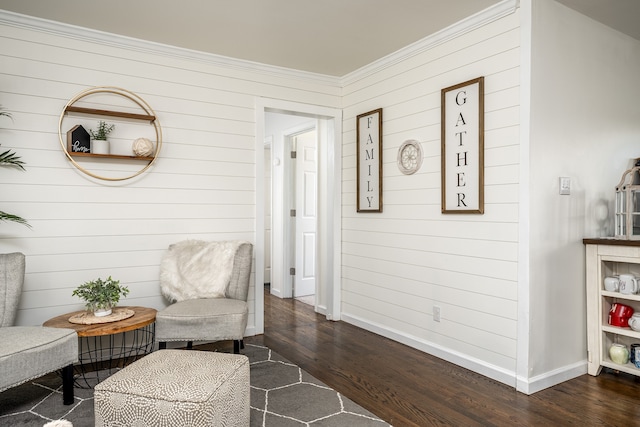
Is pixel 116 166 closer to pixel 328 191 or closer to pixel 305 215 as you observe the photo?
pixel 328 191

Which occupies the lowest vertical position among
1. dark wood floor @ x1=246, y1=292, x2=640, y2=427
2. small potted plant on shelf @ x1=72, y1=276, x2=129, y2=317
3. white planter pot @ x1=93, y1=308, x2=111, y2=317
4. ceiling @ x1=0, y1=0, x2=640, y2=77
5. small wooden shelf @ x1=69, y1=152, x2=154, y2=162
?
dark wood floor @ x1=246, y1=292, x2=640, y2=427

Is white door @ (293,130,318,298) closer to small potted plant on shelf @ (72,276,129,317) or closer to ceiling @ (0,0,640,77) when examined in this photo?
ceiling @ (0,0,640,77)

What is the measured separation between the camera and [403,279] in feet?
12.2

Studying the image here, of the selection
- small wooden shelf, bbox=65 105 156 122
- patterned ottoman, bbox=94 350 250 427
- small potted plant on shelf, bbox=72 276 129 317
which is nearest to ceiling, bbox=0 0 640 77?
small wooden shelf, bbox=65 105 156 122

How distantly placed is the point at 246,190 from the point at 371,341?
1755 millimetres

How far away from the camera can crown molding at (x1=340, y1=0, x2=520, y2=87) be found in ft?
9.34

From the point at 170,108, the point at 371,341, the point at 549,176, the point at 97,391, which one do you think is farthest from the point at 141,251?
the point at 549,176

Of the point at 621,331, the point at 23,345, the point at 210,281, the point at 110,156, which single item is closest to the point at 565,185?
the point at 621,331

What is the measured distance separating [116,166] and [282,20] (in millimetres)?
1700

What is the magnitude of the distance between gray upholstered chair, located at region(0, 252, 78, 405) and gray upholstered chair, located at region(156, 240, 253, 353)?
2.09 ft

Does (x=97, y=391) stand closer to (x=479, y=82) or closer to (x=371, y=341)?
(x=371, y=341)

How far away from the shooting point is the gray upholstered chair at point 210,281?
3008 millimetres

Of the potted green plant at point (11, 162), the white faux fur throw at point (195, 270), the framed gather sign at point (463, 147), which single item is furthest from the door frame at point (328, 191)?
the potted green plant at point (11, 162)

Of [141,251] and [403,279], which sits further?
[403,279]
